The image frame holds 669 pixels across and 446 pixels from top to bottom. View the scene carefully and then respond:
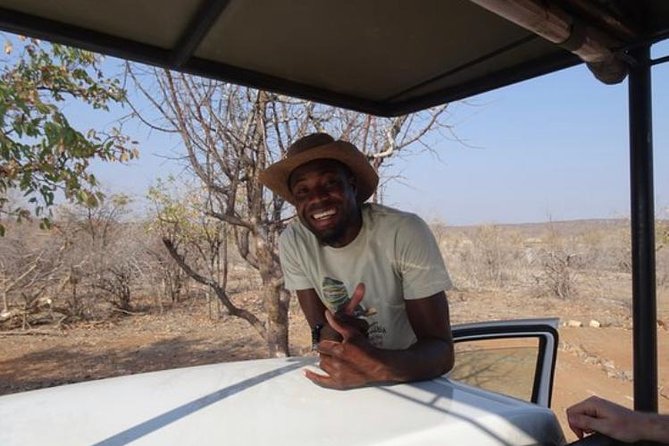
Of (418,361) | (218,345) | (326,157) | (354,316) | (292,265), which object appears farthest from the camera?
(218,345)

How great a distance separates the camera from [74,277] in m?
11.3

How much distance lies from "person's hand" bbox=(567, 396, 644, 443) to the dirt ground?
3897 mm

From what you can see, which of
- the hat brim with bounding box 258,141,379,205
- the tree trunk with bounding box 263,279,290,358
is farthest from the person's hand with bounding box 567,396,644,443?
the tree trunk with bounding box 263,279,290,358

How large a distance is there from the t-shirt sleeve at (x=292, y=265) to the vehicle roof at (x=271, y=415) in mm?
564

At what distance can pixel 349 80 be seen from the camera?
8.07ft

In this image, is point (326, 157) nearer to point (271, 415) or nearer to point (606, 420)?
point (271, 415)

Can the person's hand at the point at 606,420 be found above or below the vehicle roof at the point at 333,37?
below

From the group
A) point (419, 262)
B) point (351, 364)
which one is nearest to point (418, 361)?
point (351, 364)

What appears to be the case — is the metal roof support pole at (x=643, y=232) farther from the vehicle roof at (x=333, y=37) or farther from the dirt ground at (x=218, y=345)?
the dirt ground at (x=218, y=345)

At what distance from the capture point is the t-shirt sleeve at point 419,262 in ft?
6.14

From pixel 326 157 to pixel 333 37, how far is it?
0.49 m

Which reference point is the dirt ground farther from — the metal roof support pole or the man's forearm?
the man's forearm

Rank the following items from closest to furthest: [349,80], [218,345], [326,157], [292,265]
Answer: [326,157]
[292,265]
[349,80]
[218,345]

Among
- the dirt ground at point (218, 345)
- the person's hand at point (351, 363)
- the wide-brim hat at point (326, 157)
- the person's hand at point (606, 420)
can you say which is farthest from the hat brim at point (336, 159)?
the dirt ground at point (218, 345)
